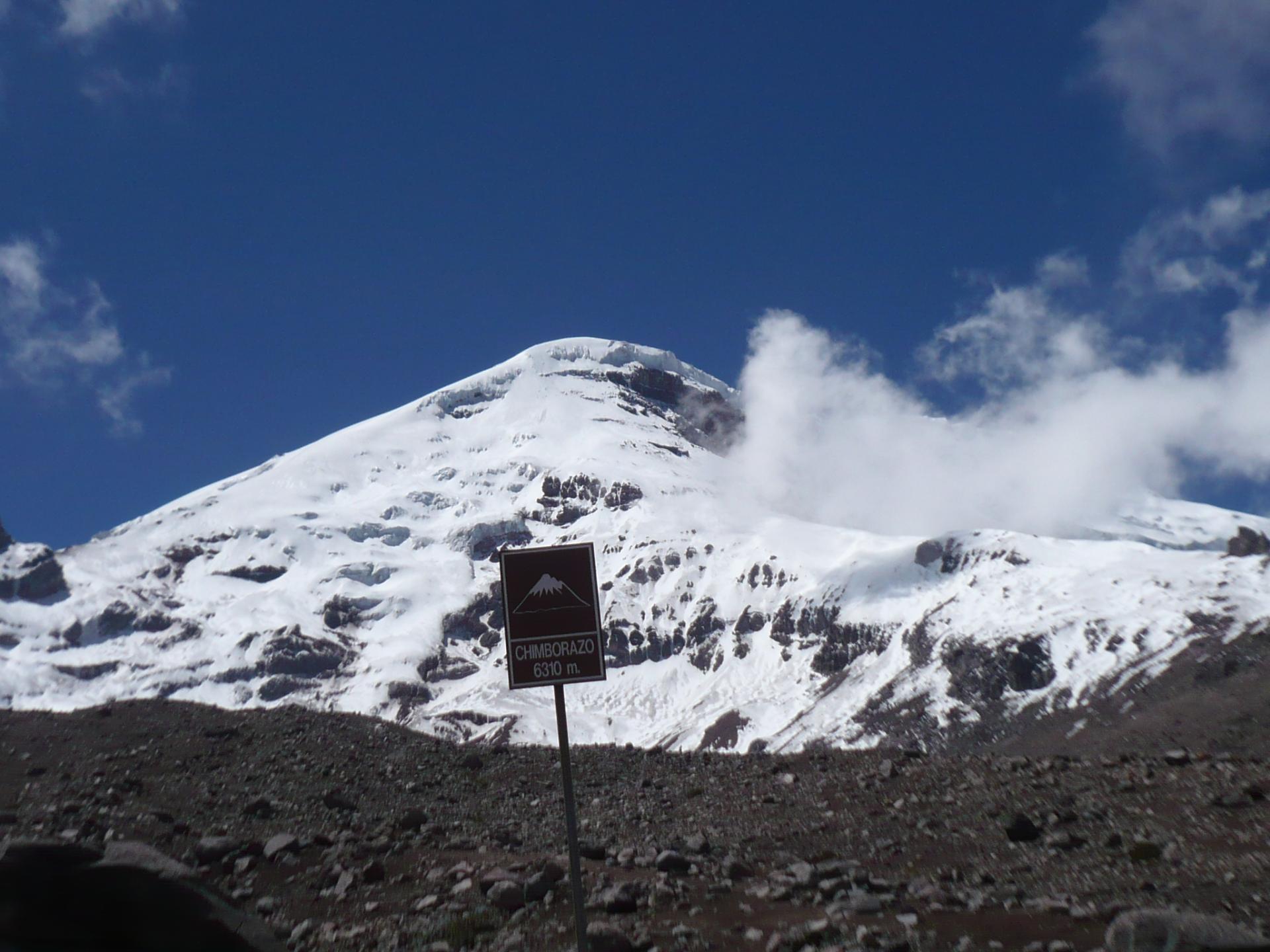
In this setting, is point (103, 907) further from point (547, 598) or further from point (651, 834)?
point (651, 834)

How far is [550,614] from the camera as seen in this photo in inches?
474

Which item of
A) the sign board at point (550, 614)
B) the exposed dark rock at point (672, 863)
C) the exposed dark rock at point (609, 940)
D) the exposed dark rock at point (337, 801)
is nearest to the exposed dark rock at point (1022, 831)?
the exposed dark rock at point (672, 863)

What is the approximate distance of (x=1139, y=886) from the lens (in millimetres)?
15938

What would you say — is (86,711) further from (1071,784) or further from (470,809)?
(1071,784)

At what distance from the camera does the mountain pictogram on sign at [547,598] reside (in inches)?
470

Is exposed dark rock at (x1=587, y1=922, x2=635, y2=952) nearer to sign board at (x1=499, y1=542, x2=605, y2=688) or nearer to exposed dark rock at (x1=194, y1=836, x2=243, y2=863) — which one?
sign board at (x1=499, y1=542, x2=605, y2=688)

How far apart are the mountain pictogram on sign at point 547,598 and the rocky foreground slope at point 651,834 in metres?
5.41

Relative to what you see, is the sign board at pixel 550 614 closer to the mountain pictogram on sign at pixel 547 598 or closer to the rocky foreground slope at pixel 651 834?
the mountain pictogram on sign at pixel 547 598

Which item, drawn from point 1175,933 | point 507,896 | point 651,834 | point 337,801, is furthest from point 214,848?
point 1175,933

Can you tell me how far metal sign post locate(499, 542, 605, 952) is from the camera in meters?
11.8

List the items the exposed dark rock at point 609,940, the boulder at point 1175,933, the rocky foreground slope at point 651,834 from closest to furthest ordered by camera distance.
→ 1. the boulder at point 1175,933
2. the exposed dark rock at point 609,940
3. the rocky foreground slope at point 651,834

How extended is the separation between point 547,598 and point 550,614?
193mm

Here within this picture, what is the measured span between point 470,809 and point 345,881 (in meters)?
8.63

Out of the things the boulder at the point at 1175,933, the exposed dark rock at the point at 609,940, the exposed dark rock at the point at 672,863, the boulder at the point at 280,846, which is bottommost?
the boulder at the point at 1175,933
